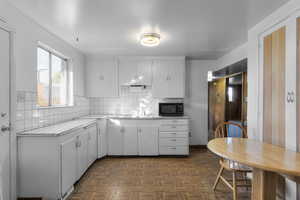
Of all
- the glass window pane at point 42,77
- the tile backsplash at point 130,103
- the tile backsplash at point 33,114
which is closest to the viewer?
the tile backsplash at point 33,114

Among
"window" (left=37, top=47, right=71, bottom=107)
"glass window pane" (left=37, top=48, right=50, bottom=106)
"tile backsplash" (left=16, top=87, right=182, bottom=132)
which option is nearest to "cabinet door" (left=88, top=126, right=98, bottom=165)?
"tile backsplash" (left=16, top=87, right=182, bottom=132)

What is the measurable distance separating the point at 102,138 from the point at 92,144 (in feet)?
1.51

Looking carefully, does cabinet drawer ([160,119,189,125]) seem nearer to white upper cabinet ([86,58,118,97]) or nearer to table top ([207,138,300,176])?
white upper cabinet ([86,58,118,97])

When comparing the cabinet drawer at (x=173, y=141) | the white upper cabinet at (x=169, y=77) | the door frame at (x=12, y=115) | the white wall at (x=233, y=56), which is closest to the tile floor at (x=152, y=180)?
the cabinet drawer at (x=173, y=141)

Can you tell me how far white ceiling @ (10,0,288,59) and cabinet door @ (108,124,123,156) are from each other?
1.75 meters

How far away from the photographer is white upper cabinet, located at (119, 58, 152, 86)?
4.34 m

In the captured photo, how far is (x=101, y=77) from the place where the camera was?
4.34 meters

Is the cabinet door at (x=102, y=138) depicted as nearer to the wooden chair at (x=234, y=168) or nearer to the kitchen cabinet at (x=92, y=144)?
the kitchen cabinet at (x=92, y=144)

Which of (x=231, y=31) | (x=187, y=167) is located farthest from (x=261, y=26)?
(x=187, y=167)

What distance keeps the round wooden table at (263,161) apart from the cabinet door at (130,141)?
224cm

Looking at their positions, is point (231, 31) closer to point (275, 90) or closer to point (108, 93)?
point (275, 90)

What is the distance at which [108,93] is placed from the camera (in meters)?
4.36

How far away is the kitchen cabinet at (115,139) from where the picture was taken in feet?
13.1

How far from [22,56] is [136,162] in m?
2.64
